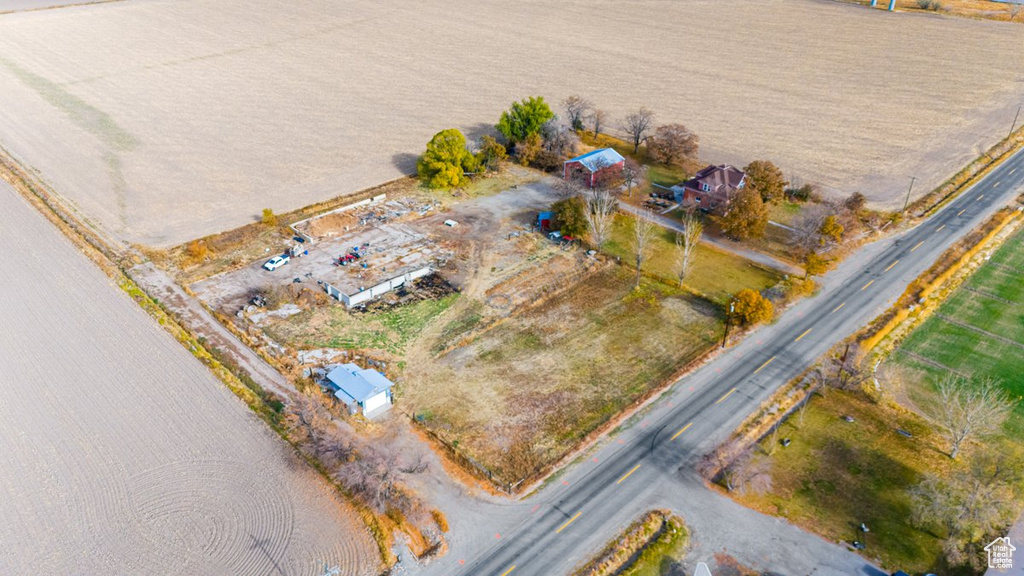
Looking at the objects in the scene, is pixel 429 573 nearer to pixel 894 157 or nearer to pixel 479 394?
pixel 479 394

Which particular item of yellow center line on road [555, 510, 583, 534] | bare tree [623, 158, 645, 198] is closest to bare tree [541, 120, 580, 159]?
bare tree [623, 158, 645, 198]

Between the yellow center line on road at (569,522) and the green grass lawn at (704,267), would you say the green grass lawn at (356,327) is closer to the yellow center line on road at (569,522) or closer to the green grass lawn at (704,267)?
→ the green grass lawn at (704,267)

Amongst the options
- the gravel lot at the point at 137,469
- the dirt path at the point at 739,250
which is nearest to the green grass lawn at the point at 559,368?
the dirt path at the point at 739,250

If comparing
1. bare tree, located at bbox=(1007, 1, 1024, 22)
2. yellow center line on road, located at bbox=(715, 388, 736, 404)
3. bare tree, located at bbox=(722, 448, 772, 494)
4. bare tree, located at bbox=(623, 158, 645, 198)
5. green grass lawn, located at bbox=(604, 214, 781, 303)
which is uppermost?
bare tree, located at bbox=(1007, 1, 1024, 22)

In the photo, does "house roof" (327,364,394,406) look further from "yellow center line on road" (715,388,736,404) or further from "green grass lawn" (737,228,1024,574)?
"green grass lawn" (737,228,1024,574)

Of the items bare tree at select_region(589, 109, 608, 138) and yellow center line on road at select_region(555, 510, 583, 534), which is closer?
yellow center line on road at select_region(555, 510, 583, 534)
